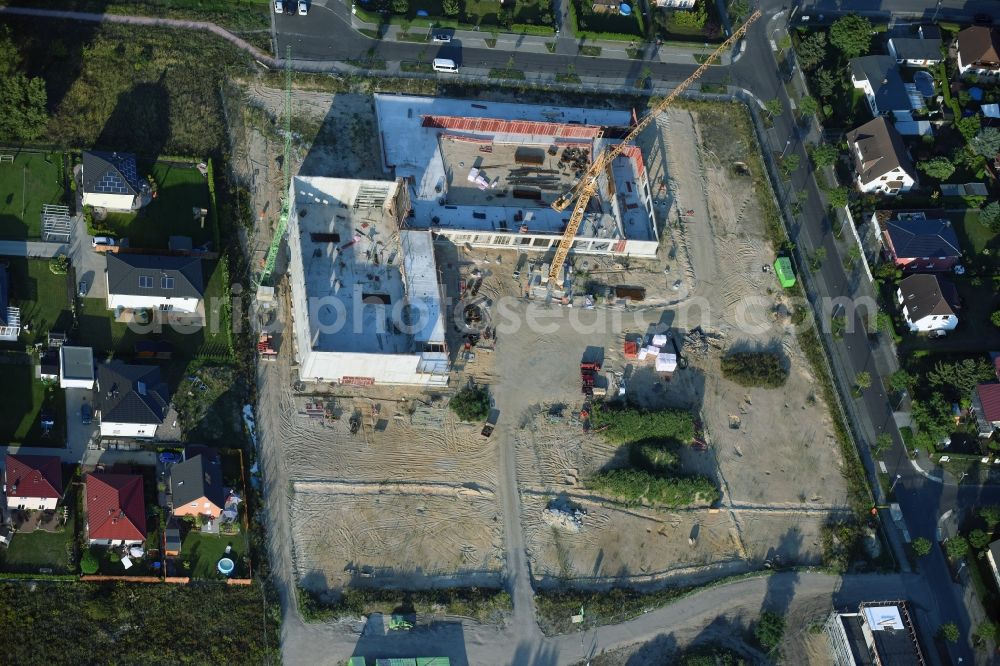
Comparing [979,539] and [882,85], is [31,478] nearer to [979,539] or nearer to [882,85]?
[979,539]

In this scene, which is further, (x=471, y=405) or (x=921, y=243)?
(x=921, y=243)

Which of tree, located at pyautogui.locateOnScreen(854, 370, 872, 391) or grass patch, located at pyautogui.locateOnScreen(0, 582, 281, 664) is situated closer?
grass patch, located at pyautogui.locateOnScreen(0, 582, 281, 664)

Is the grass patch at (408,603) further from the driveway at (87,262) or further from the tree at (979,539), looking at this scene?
the tree at (979,539)

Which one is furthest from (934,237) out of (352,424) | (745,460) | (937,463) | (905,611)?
(352,424)

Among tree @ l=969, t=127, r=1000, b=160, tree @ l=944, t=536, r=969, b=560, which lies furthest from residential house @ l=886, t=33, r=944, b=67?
tree @ l=944, t=536, r=969, b=560

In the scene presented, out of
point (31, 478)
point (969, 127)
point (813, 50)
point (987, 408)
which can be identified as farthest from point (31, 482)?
point (969, 127)

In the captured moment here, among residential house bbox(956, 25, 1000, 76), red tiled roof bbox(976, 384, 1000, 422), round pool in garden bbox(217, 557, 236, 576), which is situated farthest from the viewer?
residential house bbox(956, 25, 1000, 76)

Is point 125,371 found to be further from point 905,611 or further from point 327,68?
point 905,611

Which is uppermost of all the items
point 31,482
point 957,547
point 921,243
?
point 921,243

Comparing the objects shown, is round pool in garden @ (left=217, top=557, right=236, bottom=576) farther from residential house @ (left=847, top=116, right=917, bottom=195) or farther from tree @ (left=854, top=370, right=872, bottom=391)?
residential house @ (left=847, top=116, right=917, bottom=195)
